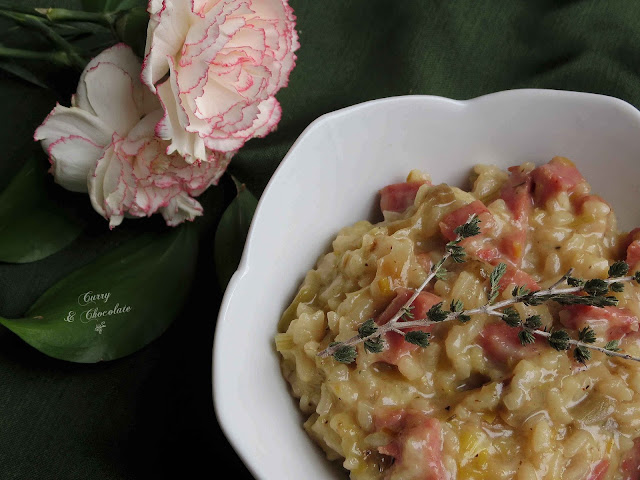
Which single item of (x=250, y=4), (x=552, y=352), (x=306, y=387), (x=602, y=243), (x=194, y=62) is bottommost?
(x=306, y=387)

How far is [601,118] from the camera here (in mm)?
2582

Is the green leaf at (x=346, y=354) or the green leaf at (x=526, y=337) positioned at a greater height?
the green leaf at (x=526, y=337)

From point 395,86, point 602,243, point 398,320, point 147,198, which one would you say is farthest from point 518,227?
point 147,198

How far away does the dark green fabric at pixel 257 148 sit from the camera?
8.74 ft

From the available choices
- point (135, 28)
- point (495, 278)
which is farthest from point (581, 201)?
point (135, 28)

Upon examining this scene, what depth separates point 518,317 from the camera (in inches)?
79.1

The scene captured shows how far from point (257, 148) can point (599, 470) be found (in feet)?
6.09

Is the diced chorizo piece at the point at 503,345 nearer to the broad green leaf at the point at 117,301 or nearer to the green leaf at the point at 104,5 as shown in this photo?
the broad green leaf at the point at 117,301

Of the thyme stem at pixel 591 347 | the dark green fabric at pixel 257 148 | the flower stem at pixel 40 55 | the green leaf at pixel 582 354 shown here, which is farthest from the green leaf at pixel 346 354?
the flower stem at pixel 40 55

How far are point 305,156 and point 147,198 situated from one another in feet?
2.16

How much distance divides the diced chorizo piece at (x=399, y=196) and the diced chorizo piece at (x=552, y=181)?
406 millimetres

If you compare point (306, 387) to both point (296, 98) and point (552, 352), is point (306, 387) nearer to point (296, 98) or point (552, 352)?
point (552, 352)

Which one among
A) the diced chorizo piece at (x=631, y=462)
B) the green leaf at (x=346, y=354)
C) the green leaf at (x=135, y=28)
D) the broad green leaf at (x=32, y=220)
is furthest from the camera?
the broad green leaf at (x=32, y=220)

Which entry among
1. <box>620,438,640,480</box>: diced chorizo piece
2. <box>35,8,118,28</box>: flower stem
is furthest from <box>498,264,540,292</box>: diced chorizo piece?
<box>35,8,118,28</box>: flower stem
